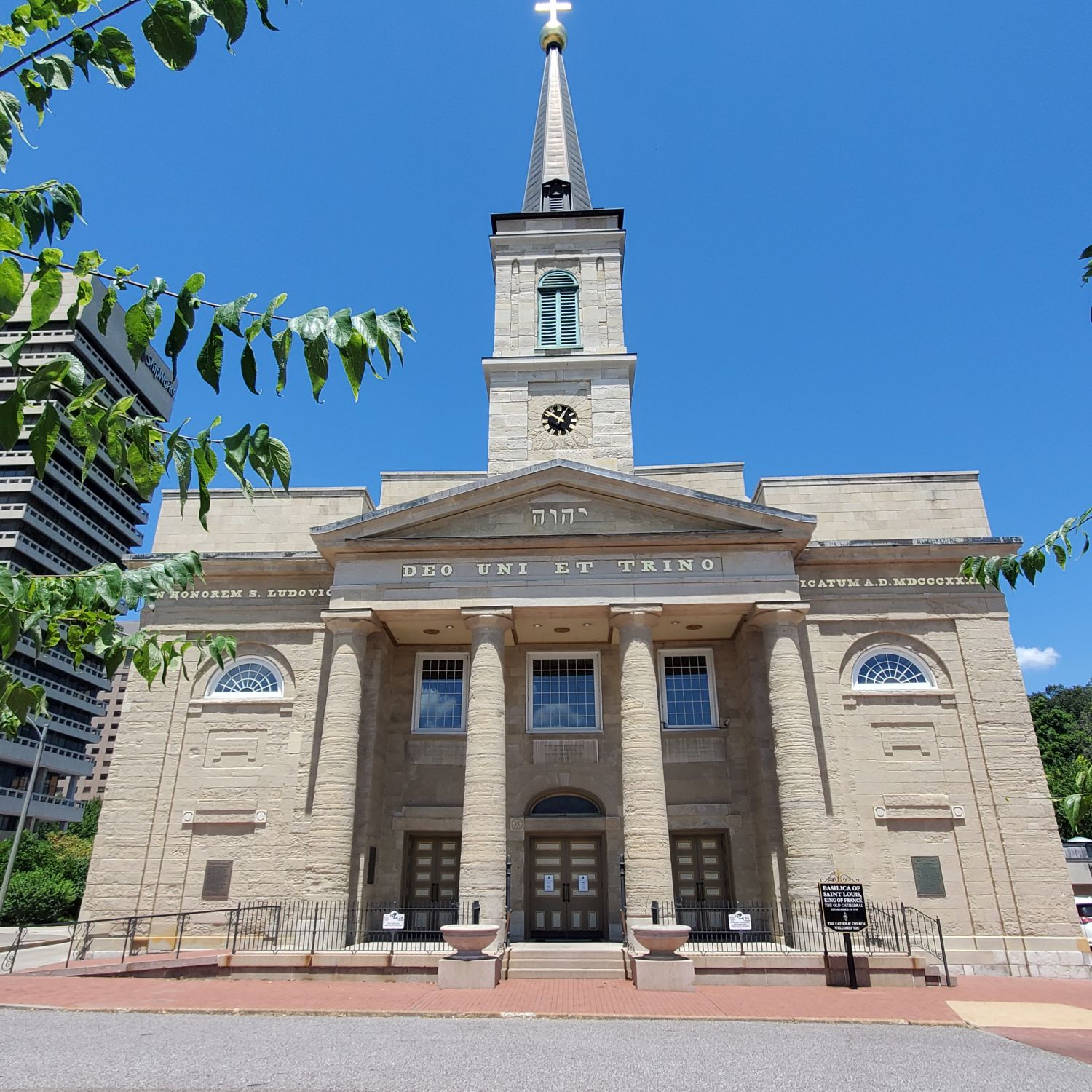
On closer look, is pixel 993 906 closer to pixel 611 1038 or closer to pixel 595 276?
pixel 611 1038

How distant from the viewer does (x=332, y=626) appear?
878 inches

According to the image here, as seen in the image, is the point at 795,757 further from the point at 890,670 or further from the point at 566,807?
the point at 566,807

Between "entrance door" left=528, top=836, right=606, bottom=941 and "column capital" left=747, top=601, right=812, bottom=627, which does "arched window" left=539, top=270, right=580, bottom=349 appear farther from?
"entrance door" left=528, top=836, right=606, bottom=941

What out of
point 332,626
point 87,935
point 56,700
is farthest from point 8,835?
point 332,626

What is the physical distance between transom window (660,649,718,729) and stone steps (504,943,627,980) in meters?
7.38

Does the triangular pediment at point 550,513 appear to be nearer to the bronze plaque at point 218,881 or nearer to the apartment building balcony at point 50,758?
the bronze plaque at point 218,881

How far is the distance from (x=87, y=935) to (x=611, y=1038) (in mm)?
15908

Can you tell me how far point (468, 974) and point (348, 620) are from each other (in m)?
9.42

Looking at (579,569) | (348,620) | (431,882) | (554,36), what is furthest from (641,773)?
(554,36)

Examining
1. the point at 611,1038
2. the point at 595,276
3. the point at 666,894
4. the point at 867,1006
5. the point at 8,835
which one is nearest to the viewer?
the point at 611,1038

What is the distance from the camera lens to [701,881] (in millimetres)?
23094

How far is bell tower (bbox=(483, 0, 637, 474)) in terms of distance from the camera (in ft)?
90.9

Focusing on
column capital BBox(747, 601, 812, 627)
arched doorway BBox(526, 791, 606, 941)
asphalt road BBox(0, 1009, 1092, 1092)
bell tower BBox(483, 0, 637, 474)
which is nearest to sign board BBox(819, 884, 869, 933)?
asphalt road BBox(0, 1009, 1092, 1092)

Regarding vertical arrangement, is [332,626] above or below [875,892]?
above
